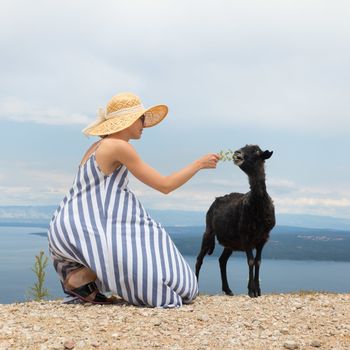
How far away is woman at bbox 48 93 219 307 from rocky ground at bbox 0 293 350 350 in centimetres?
30

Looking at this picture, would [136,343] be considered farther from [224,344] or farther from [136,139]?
[136,139]

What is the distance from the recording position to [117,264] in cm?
A: 748

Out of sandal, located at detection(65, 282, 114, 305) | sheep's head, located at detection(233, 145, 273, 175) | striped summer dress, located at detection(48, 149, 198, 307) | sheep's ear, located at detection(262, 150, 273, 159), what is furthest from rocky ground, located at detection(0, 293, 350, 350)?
sheep's ear, located at detection(262, 150, 273, 159)

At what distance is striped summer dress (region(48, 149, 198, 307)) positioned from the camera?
7504mm

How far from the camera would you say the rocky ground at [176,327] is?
628 cm

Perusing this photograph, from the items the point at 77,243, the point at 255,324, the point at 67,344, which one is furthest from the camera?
the point at 77,243

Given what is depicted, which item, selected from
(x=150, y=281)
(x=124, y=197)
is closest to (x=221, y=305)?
(x=150, y=281)

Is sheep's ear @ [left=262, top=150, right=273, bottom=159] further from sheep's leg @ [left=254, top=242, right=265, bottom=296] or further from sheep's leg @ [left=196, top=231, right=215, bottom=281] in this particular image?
sheep's leg @ [left=196, top=231, right=215, bottom=281]

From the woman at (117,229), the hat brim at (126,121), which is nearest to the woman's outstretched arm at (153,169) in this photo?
the woman at (117,229)

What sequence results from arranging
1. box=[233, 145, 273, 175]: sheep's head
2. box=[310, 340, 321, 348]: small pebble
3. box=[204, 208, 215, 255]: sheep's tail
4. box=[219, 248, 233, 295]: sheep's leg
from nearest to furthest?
box=[310, 340, 321, 348]: small pebble < box=[233, 145, 273, 175]: sheep's head < box=[219, 248, 233, 295]: sheep's leg < box=[204, 208, 215, 255]: sheep's tail

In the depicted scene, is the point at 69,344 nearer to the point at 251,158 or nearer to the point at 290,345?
the point at 290,345

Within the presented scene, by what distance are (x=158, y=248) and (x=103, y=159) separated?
4.31 feet

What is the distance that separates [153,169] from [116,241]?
3.22 feet

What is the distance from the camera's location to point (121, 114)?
7949 millimetres
